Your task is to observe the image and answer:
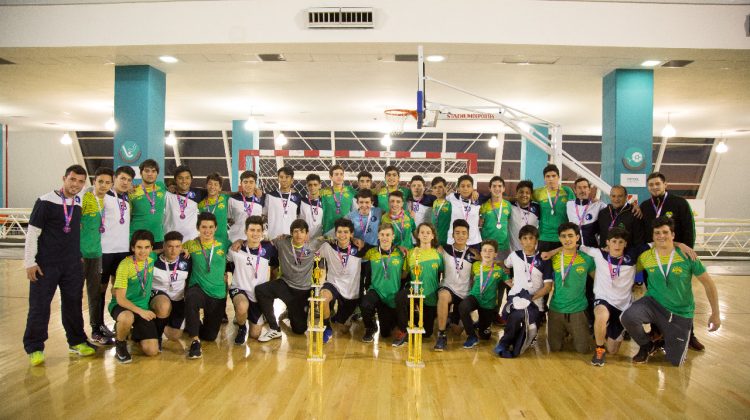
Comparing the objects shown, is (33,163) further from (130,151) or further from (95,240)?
(95,240)

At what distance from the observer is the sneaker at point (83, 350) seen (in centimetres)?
450

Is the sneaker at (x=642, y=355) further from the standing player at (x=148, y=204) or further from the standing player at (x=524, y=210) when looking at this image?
the standing player at (x=148, y=204)

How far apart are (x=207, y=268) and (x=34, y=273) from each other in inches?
53.0

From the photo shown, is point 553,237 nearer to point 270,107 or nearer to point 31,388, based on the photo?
point 31,388

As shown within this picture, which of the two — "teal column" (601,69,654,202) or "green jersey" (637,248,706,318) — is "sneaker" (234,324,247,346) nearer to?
"green jersey" (637,248,706,318)

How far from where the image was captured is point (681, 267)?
4.52 meters

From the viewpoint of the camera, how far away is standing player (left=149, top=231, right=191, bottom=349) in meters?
4.74

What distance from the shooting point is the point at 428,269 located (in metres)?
5.18

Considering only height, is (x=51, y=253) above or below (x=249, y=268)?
above

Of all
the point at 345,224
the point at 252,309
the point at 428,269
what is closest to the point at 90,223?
the point at 252,309

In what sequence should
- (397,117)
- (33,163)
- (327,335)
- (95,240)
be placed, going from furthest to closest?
(33,163), (397,117), (327,335), (95,240)

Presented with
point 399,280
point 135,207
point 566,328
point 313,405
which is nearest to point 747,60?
point 566,328

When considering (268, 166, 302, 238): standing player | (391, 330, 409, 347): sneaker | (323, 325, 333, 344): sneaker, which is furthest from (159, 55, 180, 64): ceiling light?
(391, 330, 409, 347): sneaker

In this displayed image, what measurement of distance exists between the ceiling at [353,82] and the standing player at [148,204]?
6.99 feet
